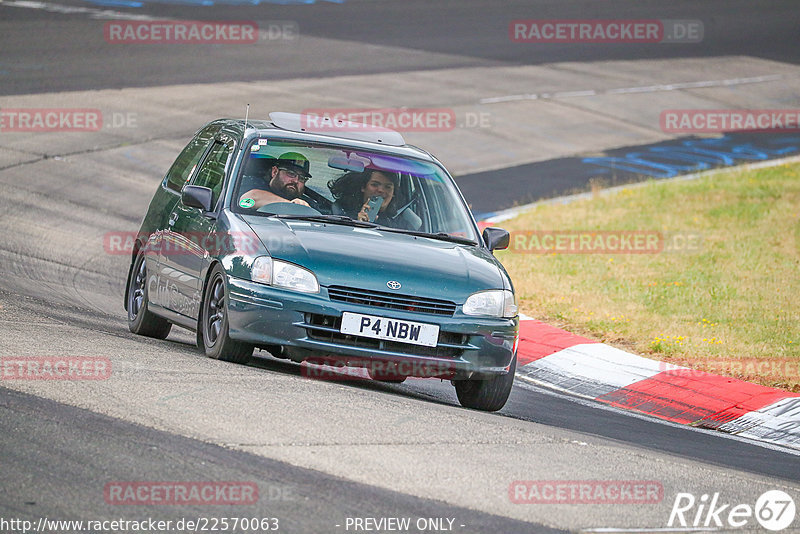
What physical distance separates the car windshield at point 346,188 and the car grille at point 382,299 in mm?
1012

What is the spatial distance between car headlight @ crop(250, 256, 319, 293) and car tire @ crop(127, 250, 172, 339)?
204 centimetres

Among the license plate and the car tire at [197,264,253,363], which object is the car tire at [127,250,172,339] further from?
the license plate

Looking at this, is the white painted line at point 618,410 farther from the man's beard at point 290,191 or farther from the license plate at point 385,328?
the man's beard at point 290,191

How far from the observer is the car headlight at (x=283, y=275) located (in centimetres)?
779

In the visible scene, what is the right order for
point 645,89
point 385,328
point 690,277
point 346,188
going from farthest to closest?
point 645,89 → point 690,277 → point 346,188 → point 385,328

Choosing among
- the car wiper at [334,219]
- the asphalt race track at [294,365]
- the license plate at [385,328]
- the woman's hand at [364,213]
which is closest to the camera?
the asphalt race track at [294,365]

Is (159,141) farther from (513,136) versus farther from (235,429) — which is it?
(235,429)

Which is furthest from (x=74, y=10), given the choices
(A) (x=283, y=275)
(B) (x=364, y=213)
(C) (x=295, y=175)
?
(A) (x=283, y=275)

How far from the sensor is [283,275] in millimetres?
7840

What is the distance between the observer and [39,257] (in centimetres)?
1291

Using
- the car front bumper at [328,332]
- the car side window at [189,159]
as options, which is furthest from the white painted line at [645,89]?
the car front bumper at [328,332]

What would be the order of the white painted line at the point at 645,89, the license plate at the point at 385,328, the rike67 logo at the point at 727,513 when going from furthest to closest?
the white painted line at the point at 645,89
the license plate at the point at 385,328
the rike67 logo at the point at 727,513

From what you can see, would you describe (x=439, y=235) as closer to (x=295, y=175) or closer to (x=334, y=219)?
(x=334, y=219)

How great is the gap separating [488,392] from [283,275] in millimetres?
1601
